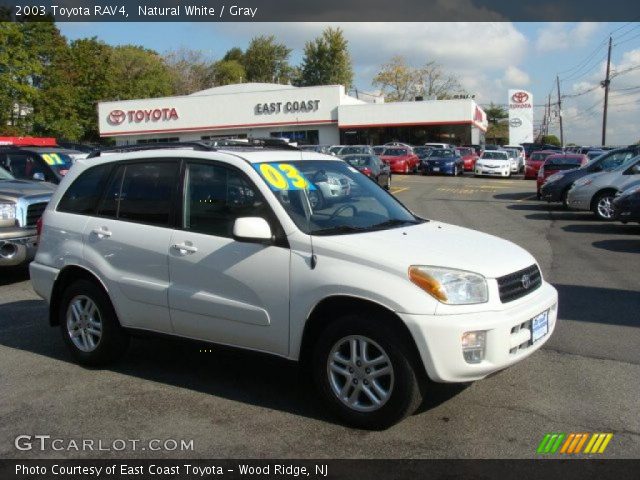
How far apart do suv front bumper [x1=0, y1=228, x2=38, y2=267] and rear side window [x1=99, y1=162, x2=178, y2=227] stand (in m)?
3.94

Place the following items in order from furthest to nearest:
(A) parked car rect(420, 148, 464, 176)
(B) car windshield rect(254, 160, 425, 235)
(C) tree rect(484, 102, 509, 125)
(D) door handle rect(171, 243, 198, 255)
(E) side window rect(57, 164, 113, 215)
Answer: (C) tree rect(484, 102, 509, 125) < (A) parked car rect(420, 148, 464, 176) < (E) side window rect(57, 164, 113, 215) < (D) door handle rect(171, 243, 198, 255) < (B) car windshield rect(254, 160, 425, 235)

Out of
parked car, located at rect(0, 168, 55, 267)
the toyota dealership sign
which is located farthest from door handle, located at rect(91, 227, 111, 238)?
the toyota dealership sign

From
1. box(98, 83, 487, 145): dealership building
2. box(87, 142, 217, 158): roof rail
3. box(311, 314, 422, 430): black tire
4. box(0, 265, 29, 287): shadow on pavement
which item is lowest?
box(0, 265, 29, 287): shadow on pavement

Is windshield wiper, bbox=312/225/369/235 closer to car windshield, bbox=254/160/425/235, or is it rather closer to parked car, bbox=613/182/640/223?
car windshield, bbox=254/160/425/235

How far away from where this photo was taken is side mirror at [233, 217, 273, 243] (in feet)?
15.0

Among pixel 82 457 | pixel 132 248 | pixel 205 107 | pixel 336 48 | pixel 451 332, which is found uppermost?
pixel 336 48

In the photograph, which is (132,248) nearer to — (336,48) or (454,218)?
(454,218)

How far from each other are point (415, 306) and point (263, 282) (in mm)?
1137

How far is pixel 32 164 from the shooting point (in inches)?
524

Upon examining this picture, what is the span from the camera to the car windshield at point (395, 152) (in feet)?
123

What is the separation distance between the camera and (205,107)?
51750 millimetres

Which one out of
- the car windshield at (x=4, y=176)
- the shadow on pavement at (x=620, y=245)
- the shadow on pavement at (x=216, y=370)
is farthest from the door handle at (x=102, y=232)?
the shadow on pavement at (x=620, y=245)

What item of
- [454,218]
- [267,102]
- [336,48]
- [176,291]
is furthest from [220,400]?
[336,48]

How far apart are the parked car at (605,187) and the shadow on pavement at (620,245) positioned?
2836 millimetres
